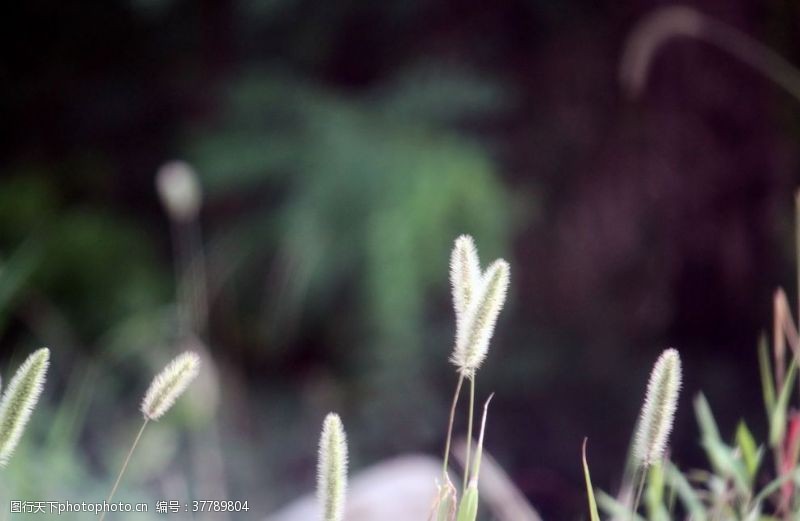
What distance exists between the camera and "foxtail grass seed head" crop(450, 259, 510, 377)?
2.31 ft

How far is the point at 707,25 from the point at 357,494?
4.80 ft

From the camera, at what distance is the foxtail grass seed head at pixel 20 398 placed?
0.69 metres

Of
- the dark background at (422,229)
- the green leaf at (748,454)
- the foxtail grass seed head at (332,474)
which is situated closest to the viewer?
the foxtail grass seed head at (332,474)

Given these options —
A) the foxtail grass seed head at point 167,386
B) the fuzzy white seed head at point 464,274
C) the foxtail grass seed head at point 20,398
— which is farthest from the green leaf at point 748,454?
the foxtail grass seed head at point 20,398

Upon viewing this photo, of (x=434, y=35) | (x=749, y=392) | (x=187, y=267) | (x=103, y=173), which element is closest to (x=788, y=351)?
(x=749, y=392)

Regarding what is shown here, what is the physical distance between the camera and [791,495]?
915 mm

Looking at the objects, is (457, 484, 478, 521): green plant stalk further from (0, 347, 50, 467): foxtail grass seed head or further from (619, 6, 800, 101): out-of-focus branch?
(619, 6, 800, 101): out-of-focus branch

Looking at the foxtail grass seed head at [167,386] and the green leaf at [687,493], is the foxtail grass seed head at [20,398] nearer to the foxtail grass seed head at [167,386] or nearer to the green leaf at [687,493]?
the foxtail grass seed head at [167,386]

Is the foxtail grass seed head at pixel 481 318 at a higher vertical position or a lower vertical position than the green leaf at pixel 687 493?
higher

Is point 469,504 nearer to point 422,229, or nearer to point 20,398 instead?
point 20,398

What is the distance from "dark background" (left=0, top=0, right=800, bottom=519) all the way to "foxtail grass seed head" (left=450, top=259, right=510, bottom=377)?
58.6 inches

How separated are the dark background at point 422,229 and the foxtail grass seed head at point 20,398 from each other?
1.51 m

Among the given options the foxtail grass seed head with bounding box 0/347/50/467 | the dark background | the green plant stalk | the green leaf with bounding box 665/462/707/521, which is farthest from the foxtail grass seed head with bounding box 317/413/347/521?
the dark background

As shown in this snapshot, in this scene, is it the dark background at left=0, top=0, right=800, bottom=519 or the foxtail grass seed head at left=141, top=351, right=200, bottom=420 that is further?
the dark background at left=0, top=0, right=800, bottom=519
